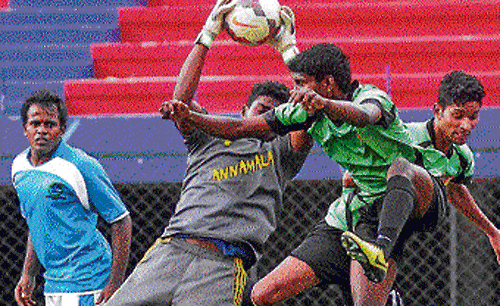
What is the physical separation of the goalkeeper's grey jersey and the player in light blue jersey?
0.64m

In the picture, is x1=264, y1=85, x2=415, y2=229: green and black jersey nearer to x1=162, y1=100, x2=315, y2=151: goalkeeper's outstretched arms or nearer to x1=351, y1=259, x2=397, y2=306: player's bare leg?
x1=162, y1=100, x2=315, y2=151: goalkeeper's outstretched arms

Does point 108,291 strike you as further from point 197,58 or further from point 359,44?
point 359,44

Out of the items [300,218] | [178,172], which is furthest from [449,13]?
[178,172]

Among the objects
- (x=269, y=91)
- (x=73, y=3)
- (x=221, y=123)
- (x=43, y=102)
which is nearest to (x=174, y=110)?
(x=221, y=123)

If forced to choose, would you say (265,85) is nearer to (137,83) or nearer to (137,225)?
(137,225)

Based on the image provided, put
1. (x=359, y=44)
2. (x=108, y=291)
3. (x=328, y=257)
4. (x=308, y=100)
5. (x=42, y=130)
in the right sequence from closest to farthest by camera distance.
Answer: (x=308, y=100)
(x=328, y=257)
(x=108, y=291)
(x=42, y=130)
(x=359, y=44)

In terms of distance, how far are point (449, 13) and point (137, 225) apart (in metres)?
3.61

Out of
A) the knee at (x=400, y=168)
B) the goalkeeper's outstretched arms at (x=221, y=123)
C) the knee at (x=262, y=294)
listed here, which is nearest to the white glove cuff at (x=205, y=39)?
the goalkeeper's outstretched arms at (x=221, y=123)

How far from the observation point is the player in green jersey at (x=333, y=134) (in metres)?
4.09

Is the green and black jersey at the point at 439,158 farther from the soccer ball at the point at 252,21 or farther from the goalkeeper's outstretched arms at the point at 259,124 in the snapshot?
the soccer ball at the point at 252,21

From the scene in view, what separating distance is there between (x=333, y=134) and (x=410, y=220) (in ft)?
1.73

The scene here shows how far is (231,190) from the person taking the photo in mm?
4434

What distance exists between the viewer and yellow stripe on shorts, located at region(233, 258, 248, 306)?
4.31 meters

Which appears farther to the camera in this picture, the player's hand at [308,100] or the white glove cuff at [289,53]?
the white glove cuff at [289,53]
